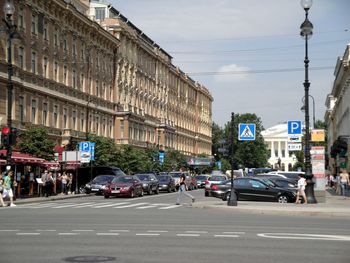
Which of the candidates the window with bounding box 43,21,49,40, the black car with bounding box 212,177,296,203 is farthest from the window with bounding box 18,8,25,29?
the black car with bounding box 212,177,296,203

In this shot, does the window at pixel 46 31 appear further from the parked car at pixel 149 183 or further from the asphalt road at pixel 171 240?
the asphalt road at pixel 171 240

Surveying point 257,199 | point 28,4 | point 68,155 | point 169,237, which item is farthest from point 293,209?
point 28,4

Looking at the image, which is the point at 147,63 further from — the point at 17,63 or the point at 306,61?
the point at 306,61

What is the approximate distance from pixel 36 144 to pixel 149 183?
30.3ft

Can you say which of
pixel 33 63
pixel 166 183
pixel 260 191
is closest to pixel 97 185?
pixel 166 183

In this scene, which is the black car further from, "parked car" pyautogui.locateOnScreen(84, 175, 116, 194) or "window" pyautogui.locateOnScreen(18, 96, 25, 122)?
"window" pyautogui.locateOnScreen(18, 96, 25, 122)

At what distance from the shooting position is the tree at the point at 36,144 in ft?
160

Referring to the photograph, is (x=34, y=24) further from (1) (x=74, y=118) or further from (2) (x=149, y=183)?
(2) (x=149, y=183)

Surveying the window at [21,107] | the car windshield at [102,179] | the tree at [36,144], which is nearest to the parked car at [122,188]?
the car windshield at [102,179]

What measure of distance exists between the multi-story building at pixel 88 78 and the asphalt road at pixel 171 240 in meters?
17.7

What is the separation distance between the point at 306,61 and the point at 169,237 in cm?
1750

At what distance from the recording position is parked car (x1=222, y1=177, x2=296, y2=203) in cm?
3373

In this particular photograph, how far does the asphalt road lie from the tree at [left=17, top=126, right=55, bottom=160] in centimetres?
2759

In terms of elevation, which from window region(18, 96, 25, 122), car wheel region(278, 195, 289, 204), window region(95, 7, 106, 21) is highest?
window region(95, 7, 106, 21)
